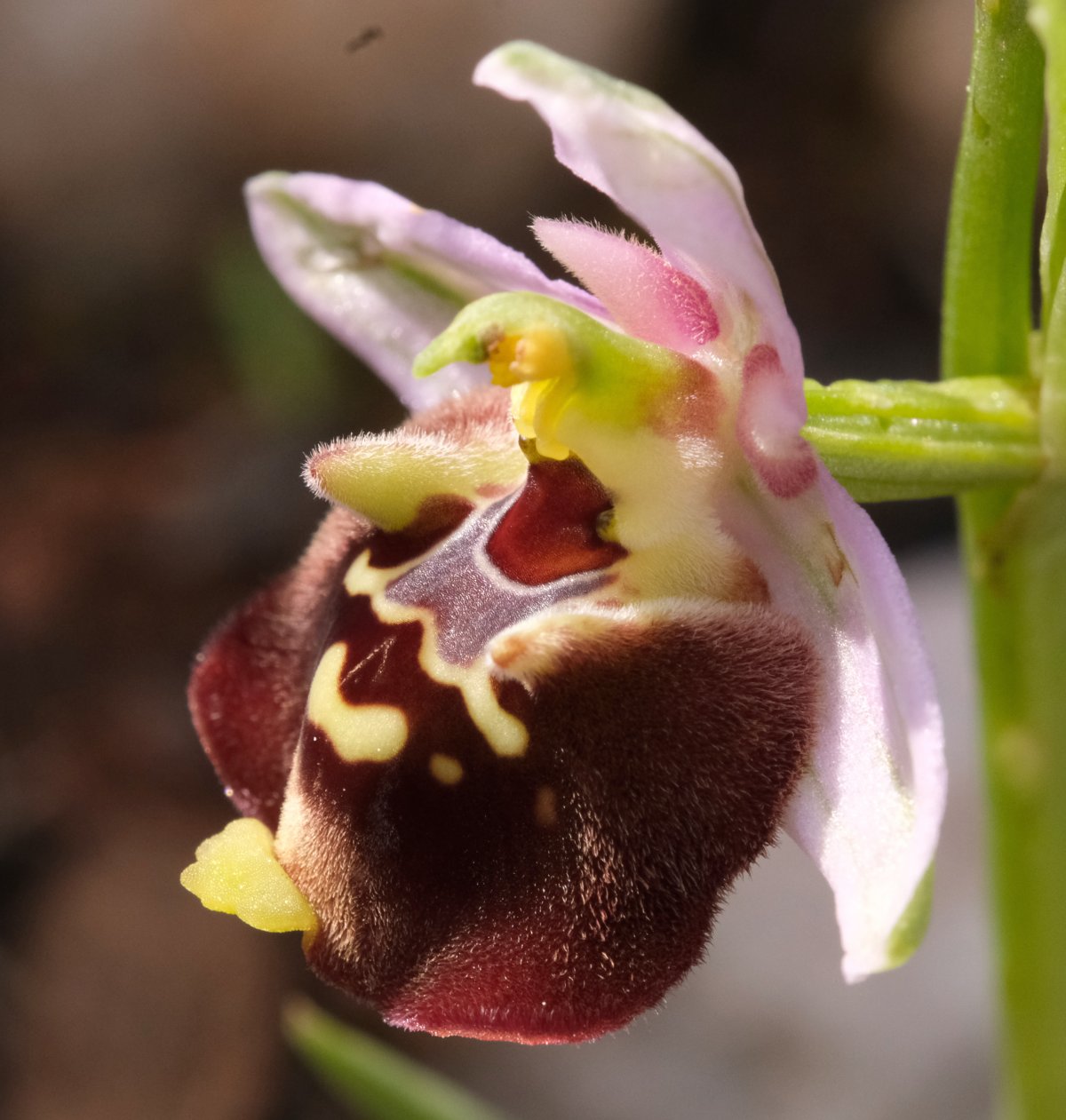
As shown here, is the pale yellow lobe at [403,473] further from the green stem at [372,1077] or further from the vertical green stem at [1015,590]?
the green stem at [372,1077]

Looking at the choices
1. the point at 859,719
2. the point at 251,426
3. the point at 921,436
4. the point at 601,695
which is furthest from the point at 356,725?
the point at 251,426

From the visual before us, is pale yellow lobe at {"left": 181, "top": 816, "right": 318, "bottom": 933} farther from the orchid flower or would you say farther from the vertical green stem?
the vertical green stem

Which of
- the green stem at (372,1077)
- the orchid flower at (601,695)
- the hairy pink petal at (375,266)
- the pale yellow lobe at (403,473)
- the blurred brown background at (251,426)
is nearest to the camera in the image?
the orchid flower at (601,695)

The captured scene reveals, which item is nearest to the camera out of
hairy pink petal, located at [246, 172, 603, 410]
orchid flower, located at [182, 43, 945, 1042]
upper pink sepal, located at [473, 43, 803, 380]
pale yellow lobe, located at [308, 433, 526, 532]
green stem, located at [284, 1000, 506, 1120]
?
upper pink sepal, located at [473, 43, 803, 380]

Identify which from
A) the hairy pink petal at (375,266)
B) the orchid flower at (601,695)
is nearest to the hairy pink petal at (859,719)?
the orchid flower at (601,695)

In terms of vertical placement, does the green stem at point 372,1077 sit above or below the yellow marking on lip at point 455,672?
below

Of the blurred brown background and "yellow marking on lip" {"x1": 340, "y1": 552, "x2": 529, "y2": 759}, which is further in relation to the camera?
the blurred brown background

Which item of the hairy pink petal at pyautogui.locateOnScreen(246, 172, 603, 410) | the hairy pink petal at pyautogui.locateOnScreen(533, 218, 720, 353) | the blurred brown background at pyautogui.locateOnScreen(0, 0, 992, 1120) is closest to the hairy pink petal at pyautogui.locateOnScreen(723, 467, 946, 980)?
the hairy pink petal at pyautogui.locateOnScreen(533, 218, 720, 353)

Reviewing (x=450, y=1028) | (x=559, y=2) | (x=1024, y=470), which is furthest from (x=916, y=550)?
(x=450, y=1028)

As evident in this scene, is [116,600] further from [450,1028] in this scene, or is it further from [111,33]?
[450,1028]
